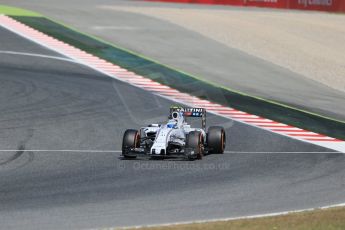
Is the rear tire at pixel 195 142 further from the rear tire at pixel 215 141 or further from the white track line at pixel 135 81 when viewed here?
the white track line at pixel 135 81

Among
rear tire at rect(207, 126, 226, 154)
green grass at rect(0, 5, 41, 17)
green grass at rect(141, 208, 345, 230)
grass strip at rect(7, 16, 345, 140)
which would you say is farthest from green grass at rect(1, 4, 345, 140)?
green grass at rect(141, 208, 345, 230)

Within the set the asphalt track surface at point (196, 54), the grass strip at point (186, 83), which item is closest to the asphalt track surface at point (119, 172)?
the grass strip at point (186, 83)

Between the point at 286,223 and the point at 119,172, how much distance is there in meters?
5.51

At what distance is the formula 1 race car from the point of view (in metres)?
19.4

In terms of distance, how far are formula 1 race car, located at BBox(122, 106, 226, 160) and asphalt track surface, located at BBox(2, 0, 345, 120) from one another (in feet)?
28.2

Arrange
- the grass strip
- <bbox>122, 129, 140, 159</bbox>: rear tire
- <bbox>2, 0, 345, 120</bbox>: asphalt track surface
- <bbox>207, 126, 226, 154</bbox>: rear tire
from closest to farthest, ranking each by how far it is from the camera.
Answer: <bbox>122, 129, 140, 159</bbox>: rear tire < <bbox>207, 126, 226, 154</bbox>: rear tire < the grass strip < <bbox>2, 0, 345, 120</bbox>: asphalt track surface

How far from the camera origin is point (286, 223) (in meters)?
13.4

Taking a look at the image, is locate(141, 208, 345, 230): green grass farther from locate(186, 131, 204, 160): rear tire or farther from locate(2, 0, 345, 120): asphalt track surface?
locate(2, 0, 345, 120): asphalt track surface

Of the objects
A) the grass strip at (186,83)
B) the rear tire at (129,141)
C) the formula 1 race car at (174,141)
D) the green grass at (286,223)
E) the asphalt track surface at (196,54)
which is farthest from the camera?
the asphalt track surface at (196,54)

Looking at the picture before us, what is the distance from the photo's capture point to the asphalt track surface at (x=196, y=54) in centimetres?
3130

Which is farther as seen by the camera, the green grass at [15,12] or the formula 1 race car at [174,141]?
the green grass at [15,12]

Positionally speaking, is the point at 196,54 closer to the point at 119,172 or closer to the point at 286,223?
the point at 119,172

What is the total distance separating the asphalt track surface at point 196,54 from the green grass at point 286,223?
1417cm

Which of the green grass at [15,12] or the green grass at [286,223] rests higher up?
the green grass at [15,12]
